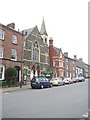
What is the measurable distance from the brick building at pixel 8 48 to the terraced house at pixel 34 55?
2.47 m

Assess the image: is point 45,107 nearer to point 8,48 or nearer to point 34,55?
point 8,48

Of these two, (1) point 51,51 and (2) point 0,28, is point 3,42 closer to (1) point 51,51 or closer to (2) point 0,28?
(2) point 0,28

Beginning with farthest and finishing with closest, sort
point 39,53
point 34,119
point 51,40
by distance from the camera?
point 51,40 < point 39,53 < point 34,119

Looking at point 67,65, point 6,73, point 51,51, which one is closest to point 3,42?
point 6,73

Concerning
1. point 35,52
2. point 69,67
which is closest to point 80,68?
point 69,67

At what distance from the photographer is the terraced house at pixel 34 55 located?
86.2ft

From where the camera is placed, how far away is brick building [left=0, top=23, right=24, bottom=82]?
20672 mm

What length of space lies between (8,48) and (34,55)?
8.04m

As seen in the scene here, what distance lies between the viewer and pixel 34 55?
28891 millimetres

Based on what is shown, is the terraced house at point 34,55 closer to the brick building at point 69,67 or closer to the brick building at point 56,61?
the brick building at point 56,61

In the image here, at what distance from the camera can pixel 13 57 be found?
75.2 ft

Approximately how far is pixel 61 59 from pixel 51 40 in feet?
22.2

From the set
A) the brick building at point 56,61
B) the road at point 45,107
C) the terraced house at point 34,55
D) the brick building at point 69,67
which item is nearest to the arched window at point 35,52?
the terraced house at point 34,55

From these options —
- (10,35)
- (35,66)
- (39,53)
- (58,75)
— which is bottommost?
(58,75)
